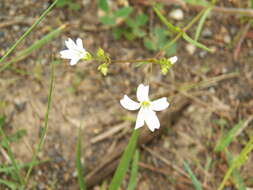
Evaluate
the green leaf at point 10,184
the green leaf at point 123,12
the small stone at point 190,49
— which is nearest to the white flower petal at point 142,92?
the green leaf at point 10,184

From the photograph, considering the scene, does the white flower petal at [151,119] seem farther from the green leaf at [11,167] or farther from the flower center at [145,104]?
the green leaf at [11,167]

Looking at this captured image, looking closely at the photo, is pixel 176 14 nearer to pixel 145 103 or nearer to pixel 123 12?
pixel 123 12

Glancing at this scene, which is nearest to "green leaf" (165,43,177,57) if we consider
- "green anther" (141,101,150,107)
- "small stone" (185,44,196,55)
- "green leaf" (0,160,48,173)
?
"small stone" (185,44,196,55)

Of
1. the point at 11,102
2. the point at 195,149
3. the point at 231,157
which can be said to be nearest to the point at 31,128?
the point at 11,102

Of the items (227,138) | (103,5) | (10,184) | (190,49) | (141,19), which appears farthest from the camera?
(190,49)

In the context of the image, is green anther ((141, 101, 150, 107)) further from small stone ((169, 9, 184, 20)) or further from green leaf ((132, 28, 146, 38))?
small stone ((169, 9, 184, 20))

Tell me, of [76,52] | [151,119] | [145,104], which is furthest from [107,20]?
[151,119]
